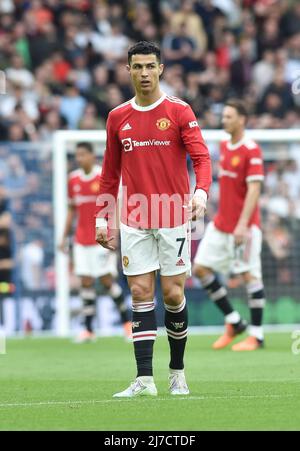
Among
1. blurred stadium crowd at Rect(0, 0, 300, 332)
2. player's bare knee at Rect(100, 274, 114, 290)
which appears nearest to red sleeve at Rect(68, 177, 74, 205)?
player's bare knee at Rect(100, 274, 114, 290)

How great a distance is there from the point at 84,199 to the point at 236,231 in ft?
10.1

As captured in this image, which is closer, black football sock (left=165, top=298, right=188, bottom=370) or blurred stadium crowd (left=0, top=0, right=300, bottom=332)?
black football sock (left=165, top=298, right=188, bottom=370)

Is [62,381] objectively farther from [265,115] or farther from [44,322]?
[265,115]

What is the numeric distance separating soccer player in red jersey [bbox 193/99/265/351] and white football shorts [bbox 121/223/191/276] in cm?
468

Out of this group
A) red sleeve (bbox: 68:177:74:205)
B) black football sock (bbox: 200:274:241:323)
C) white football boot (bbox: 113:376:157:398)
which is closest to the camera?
white football boot (bbox: 113:376:157:398)

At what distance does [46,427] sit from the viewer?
7.39 metres

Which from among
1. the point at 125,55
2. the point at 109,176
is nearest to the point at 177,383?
the point at 109,176

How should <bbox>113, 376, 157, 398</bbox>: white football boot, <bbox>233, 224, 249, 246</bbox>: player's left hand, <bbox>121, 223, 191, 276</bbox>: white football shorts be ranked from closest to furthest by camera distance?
<bbox>113, 376, 157, 398</bbox>: white football boot < <bbox>121, 223, 191, 276</bbox>: white football shorts < <bbox>233, 224, 249, 246</bbox>: player's left hand

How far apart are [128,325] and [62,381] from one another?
5.62 meters

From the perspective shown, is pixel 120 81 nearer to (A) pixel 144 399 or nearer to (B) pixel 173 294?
(B) pixel 173 294

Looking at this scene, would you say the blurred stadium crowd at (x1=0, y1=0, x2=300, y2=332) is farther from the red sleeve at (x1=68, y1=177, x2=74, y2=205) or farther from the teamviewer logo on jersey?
the teamviewer logo on jersey

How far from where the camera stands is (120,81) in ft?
69.1

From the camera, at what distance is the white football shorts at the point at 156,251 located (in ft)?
29.6

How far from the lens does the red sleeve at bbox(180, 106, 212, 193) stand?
892cm
